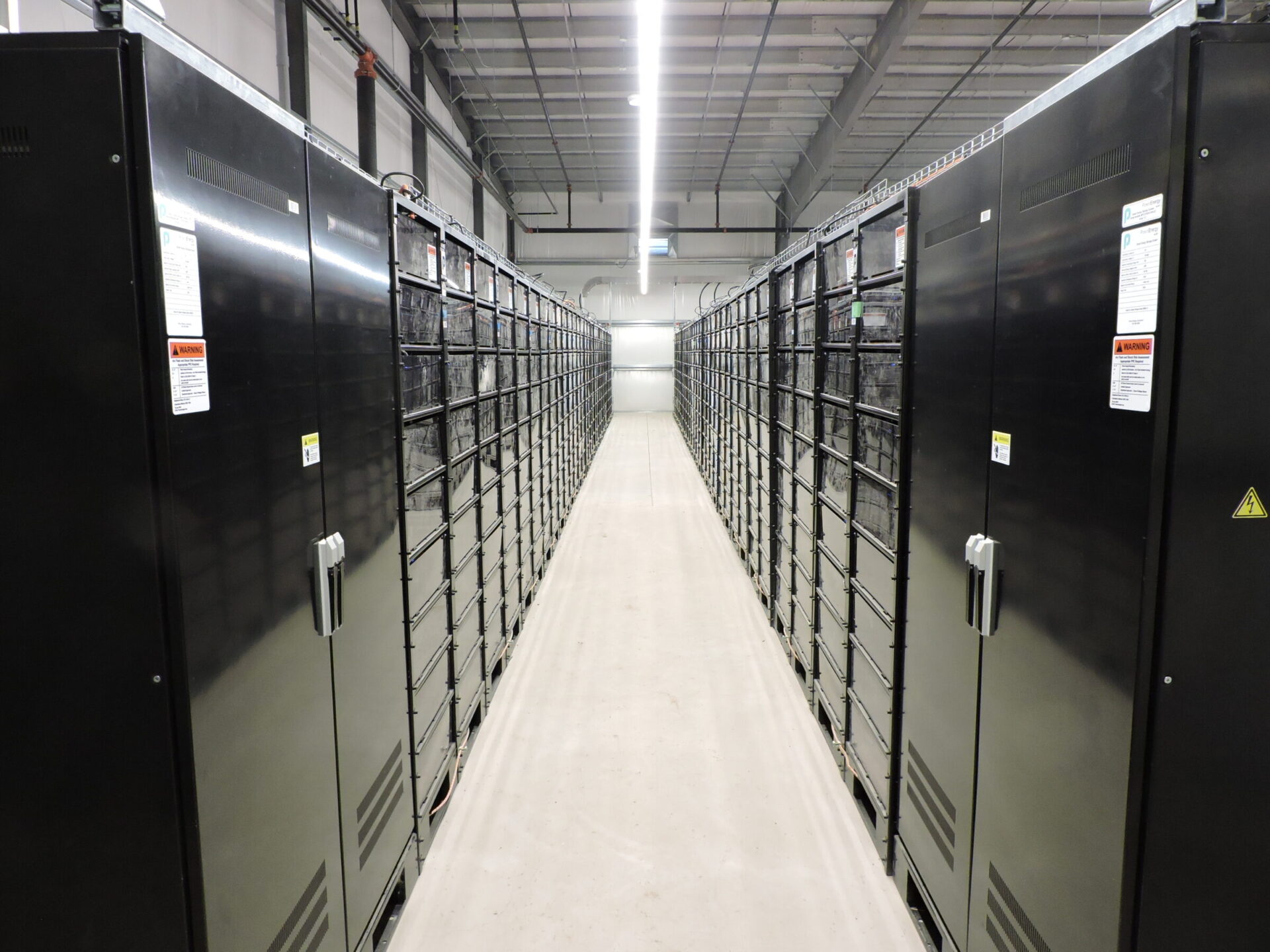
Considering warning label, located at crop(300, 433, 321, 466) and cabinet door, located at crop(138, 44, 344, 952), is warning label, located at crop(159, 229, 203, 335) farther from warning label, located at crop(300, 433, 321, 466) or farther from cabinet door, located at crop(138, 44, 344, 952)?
warning label, located at crop(300, 433, 321, 466)

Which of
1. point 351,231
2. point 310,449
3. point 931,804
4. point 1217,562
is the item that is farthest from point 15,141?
point 931,804

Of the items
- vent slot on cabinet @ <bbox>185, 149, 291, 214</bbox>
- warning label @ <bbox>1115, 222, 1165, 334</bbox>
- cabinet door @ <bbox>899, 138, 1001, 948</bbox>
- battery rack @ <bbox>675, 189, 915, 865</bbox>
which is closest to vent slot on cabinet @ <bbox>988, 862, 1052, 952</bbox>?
cabinet door @ <bbox>899, 138, 1001, 948</bbox>

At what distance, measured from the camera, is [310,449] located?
180 cm

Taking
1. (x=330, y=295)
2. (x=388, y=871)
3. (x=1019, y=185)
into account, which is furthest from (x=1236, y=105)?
(x=388, y=871)

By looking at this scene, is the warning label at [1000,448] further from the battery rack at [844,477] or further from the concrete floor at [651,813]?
the concrete floor at [651,813]

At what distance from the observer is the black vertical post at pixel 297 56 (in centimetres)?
505

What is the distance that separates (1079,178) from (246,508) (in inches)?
70.9

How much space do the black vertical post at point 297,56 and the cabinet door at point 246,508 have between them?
4.22m

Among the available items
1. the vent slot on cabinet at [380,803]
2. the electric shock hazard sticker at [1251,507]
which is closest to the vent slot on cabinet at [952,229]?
the electric shock hazard sticker at [1251,507]

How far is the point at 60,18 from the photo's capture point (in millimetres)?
2963

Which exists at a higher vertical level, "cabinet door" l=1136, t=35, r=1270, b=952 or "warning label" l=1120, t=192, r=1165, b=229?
"warning label" l=1120, t=192, r=1165, b=229

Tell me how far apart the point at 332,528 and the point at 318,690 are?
16.1 inches

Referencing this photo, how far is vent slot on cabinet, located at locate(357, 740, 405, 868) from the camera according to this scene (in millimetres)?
2141

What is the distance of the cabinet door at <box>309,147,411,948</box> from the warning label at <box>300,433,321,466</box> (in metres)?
0.04
